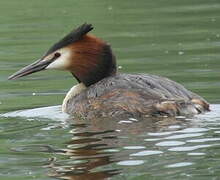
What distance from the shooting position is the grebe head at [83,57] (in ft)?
39.0

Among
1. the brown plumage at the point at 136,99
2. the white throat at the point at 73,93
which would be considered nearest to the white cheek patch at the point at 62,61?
the white throat at the point at 73,93

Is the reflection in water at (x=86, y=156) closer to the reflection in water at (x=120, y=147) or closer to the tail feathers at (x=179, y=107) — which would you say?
the reflection in water at (x=120, y=147)

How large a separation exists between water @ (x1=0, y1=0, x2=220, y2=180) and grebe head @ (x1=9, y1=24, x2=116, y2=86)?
53 cm

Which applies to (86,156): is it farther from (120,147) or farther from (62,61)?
(62,61)

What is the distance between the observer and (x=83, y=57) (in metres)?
12.0

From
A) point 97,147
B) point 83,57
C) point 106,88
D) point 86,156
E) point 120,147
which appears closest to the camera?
point 86,156

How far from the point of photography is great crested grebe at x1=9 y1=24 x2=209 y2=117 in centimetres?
1104

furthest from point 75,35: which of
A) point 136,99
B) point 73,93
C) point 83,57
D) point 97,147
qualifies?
point 97,147

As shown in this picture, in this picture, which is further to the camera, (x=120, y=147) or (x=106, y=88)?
(x=106, y=88)

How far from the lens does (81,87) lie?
476 inches

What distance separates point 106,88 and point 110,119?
0.51m

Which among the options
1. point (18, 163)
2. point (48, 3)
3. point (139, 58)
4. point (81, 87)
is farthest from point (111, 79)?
point (48, 3)

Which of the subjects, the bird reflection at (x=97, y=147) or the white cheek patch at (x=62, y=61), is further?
the white cheek patch at (x=62, y=61)

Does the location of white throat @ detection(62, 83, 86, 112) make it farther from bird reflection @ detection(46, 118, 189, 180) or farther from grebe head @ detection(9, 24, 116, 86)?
bird reflection @ detection(46, 118, 189, 180)
